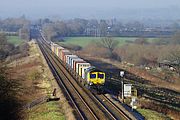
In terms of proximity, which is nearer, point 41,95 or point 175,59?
point 41,95

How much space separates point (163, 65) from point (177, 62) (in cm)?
380

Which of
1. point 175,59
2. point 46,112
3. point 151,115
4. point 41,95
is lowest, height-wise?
point 175,59

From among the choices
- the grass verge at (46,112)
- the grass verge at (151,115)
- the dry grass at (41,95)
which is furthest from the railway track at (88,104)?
the grass verge at (151,115)

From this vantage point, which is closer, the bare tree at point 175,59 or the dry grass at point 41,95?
the dry grass at point 41,95

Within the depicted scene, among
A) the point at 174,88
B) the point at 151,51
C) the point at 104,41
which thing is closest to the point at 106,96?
the point at 174,88

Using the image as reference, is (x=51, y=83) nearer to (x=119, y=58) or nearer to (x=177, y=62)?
(x=177, y=62)

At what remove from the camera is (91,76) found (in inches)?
1526

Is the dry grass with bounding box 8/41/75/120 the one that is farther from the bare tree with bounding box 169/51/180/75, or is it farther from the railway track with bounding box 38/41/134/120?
the bare tree with bounding box 169/51/180/75

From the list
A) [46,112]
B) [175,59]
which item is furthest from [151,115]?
[175,59]

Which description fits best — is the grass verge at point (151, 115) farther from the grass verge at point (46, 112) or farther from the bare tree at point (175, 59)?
→ the bare tree at point (175, 59)

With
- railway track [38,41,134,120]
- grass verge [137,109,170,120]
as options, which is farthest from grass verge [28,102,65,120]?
grass verge [137,109,170,120]

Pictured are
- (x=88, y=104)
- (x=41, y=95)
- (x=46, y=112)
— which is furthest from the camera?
(x=41, y=95)

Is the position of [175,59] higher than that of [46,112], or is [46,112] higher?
[46,112]

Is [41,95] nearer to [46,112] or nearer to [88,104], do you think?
[88,104]
